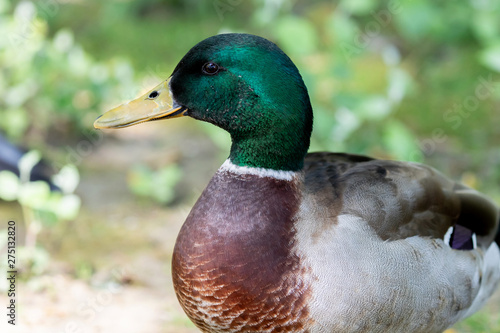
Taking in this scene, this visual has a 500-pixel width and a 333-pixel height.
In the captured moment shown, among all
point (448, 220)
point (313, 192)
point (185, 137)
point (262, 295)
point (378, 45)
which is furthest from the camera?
point (378, 45)

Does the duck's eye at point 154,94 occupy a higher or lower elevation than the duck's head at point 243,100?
higher

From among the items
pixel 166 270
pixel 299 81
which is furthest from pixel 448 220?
pixel 166 270

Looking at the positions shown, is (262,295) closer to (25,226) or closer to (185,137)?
(25,226)

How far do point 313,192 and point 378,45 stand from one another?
4.12m

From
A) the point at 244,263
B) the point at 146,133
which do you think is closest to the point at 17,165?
the point at 146,133

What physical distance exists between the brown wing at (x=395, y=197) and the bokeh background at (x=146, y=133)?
71 centimetres

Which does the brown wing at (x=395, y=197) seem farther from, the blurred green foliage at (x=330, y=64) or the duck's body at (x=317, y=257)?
the blurred green foliage at (x=330, y=64)

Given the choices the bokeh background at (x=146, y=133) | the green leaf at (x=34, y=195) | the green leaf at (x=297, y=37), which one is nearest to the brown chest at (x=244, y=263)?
the bokeh background at (x=146, y=133)

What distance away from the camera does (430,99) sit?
5355mm

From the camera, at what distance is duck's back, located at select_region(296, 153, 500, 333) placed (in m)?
2.07

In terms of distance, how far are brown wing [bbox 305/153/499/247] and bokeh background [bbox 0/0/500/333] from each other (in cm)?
71

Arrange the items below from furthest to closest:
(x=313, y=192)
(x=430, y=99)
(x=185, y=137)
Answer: (x=430, y=99)
(x=185, y=137)
(x=313, y=192)

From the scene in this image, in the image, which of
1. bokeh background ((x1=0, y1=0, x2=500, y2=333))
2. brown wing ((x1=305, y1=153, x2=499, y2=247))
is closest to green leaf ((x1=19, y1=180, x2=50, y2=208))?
bokeh background ((x1=0, y1=0, x2=500, y2=333))

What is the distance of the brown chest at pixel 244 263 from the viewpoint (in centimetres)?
204
